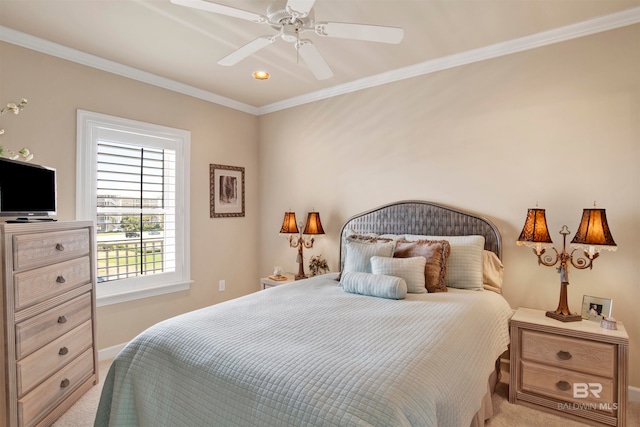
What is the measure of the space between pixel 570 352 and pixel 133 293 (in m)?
3.49

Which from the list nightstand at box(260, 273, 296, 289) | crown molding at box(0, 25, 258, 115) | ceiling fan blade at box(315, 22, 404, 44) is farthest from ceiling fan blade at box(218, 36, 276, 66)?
nightstand at box(260, 273, 296, 289)

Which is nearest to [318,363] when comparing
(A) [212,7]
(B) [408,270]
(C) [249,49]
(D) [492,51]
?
(B) [408,270]

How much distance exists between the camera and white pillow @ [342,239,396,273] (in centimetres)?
268

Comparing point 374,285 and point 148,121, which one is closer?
point 374,285

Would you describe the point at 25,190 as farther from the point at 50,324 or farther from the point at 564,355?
the point at 564,355

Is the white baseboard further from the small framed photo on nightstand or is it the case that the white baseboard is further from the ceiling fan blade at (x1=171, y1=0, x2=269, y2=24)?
the small framed photo on nightstand

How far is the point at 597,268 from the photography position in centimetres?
245

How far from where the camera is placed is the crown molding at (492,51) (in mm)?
2375

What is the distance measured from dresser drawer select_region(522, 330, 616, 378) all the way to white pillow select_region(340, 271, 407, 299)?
889 millimetres

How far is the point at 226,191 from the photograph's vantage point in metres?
4.10

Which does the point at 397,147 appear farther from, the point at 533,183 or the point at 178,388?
the point at 178,388

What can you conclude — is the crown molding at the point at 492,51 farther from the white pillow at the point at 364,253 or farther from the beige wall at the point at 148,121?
the white pillow at the point at 364,253

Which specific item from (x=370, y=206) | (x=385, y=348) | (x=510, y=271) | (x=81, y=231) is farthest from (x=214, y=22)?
(x=510, y=271)

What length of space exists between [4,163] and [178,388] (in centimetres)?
167
